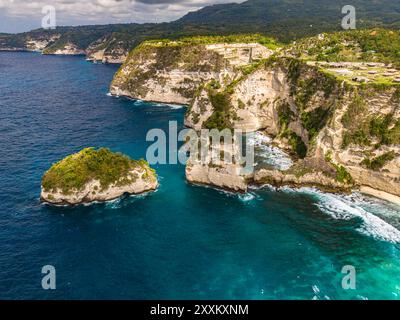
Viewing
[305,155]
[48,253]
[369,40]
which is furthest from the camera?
[369,40]

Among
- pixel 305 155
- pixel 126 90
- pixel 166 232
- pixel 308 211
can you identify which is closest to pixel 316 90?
pixel 305 155

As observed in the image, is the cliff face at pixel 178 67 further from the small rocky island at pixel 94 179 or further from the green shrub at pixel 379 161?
the green shrub at pixel 379 161

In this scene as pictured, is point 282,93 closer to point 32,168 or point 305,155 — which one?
point 305,155

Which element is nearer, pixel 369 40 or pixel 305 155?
pixel 305 155

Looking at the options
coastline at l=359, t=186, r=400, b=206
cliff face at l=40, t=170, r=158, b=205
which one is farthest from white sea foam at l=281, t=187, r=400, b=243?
cliff face at l=40, t=170, r=158, b=205

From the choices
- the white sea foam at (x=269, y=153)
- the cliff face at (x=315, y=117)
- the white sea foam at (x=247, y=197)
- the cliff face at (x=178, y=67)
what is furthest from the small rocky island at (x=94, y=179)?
the cliff face at (x=178, y=67)

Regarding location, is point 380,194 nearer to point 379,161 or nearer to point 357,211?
point 379,161
